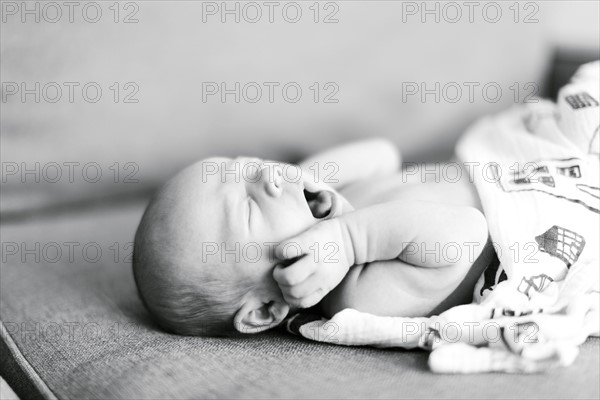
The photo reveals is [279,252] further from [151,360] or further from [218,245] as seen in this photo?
[151,360]

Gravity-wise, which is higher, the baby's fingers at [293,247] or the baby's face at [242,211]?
the baby's face at [242,211]

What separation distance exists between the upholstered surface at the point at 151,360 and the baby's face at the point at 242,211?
0.12m

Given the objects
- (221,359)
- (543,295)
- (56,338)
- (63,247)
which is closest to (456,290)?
(543,295)

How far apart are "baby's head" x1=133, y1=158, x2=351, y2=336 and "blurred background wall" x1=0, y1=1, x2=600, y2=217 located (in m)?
0.33

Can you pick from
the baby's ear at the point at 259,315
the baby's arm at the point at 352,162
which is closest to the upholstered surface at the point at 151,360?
the baby's ear at the point at 259,315

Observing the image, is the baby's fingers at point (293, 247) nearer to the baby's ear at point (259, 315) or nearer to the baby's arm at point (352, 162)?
the baby's ear at point (259, 315)

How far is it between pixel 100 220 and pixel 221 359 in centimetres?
57

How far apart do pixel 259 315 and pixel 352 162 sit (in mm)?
457

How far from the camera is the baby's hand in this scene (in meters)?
0.88

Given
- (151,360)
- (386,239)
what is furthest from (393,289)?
(151,360)

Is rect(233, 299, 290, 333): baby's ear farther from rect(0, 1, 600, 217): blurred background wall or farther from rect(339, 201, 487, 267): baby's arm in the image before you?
rect(0, 1, 600, 217): blurred background wall

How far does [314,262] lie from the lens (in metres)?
0.89

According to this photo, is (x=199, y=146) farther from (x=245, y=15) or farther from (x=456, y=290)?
(x=456, y=290)

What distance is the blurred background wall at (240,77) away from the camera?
1168 mm
